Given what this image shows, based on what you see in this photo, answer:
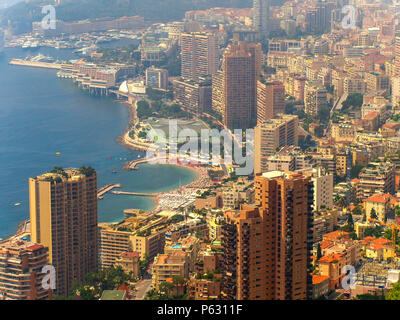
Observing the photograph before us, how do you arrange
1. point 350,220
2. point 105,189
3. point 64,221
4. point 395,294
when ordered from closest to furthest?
point 395,294, point 64,221, point 350,220, point 105,189

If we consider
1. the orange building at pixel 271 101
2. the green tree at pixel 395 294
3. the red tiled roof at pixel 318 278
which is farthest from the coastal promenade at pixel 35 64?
the green tree at pixel 395 294

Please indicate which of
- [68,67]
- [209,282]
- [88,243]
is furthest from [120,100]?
[209,282]

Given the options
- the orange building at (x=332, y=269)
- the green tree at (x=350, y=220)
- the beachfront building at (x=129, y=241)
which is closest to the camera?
the orange building at (x=332, y=269)

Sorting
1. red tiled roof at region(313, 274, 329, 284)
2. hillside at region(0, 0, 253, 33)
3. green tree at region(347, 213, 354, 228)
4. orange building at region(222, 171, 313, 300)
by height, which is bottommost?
green tree at region(347, 213, 354, 228)

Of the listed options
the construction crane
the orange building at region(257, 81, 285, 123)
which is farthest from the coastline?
the construction crane

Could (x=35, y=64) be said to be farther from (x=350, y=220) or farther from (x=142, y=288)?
(x=142, y=288)

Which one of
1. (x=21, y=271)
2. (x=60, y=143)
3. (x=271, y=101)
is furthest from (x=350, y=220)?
(x=60, y=143)

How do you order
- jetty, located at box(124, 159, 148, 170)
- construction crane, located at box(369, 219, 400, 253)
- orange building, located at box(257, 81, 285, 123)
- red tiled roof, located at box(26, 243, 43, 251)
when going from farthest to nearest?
1. orange building, located at box(257, 81, 285, 123)
2. jetty, located at box(124, 159, 148, 170)
3. construction crane, located at box(369, 219, 400, 253)
4. red tiled roof, located at box(26, 243, 43, 251)

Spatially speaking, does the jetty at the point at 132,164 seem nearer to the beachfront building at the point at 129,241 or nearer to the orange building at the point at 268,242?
the beachfront building at the point at 129,241

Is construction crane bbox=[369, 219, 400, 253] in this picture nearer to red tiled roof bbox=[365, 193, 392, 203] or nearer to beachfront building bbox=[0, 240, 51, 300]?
red tiled roof bbox=[365, 193, 392, 203]
